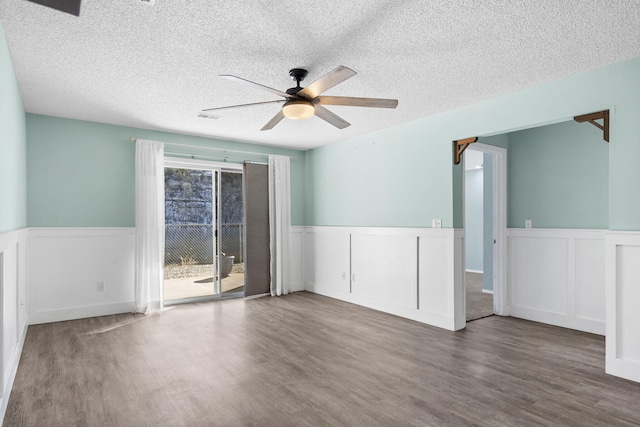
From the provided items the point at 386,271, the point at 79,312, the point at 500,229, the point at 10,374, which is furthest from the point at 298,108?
the point at 79,312

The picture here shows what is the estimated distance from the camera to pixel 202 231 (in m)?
5.69

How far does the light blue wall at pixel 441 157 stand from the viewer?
9.56 feet

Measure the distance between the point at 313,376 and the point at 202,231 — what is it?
3.43 m

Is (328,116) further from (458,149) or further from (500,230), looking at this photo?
(500,230)

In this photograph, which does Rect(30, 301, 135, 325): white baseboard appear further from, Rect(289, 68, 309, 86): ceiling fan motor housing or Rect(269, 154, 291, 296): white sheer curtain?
Rect(289, 68, 309, 86): ceiling fan motor housing

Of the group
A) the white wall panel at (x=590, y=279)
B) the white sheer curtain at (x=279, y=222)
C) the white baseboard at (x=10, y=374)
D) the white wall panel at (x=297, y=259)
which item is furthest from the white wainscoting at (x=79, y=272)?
the white wall panel at (x=590, y=279)

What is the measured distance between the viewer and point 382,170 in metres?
5.10

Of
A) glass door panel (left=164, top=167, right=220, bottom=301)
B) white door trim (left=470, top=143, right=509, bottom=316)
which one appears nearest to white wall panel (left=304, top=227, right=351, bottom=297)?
glass door panel (left=164, top=167, right=220, bottom=301)

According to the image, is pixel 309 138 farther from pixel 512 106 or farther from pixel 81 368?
pixel 81 368

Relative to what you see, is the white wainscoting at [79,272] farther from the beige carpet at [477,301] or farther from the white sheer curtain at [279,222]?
the beige carpet at [477,301]

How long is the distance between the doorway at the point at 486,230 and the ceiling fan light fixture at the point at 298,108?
7.93 feet

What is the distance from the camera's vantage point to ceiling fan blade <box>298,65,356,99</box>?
92.9 inches

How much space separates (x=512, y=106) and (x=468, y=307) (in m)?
2.85

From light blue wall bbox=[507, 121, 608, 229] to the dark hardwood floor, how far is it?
1299mm
